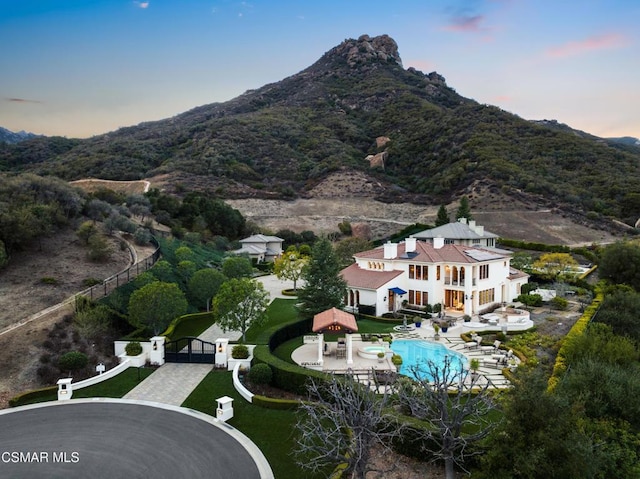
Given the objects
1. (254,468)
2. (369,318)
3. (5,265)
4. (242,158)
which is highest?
(242,158)

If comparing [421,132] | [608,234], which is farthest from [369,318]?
[421,132]

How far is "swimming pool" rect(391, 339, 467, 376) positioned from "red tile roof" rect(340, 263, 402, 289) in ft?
24.5

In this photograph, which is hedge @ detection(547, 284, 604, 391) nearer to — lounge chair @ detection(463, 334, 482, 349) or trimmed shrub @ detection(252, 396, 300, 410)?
lounge chair @ detection(463, 334, 482, 349)

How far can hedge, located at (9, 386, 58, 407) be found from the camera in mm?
15953

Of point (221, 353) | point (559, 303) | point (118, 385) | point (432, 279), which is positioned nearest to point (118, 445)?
point (118, 385)

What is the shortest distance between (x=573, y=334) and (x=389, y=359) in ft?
32.3

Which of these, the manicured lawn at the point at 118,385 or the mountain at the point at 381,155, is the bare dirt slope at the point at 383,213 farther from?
the manicured lawn at the point at 118,385

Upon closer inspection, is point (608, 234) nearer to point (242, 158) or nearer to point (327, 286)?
point (327, 286)

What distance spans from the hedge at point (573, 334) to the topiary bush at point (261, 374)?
10.4 meters

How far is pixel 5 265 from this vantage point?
82.9ft

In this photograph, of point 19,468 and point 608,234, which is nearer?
point 19,468

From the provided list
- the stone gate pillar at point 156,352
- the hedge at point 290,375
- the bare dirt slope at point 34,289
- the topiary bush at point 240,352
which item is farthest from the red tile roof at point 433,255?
the bare dirt slope at point 34,289

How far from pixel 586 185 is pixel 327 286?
233ft

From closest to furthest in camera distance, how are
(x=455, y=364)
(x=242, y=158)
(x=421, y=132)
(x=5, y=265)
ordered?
(x=455, y=364) → (x=5, y=265) → (x=242, y=158) → (x=421, y=132)
